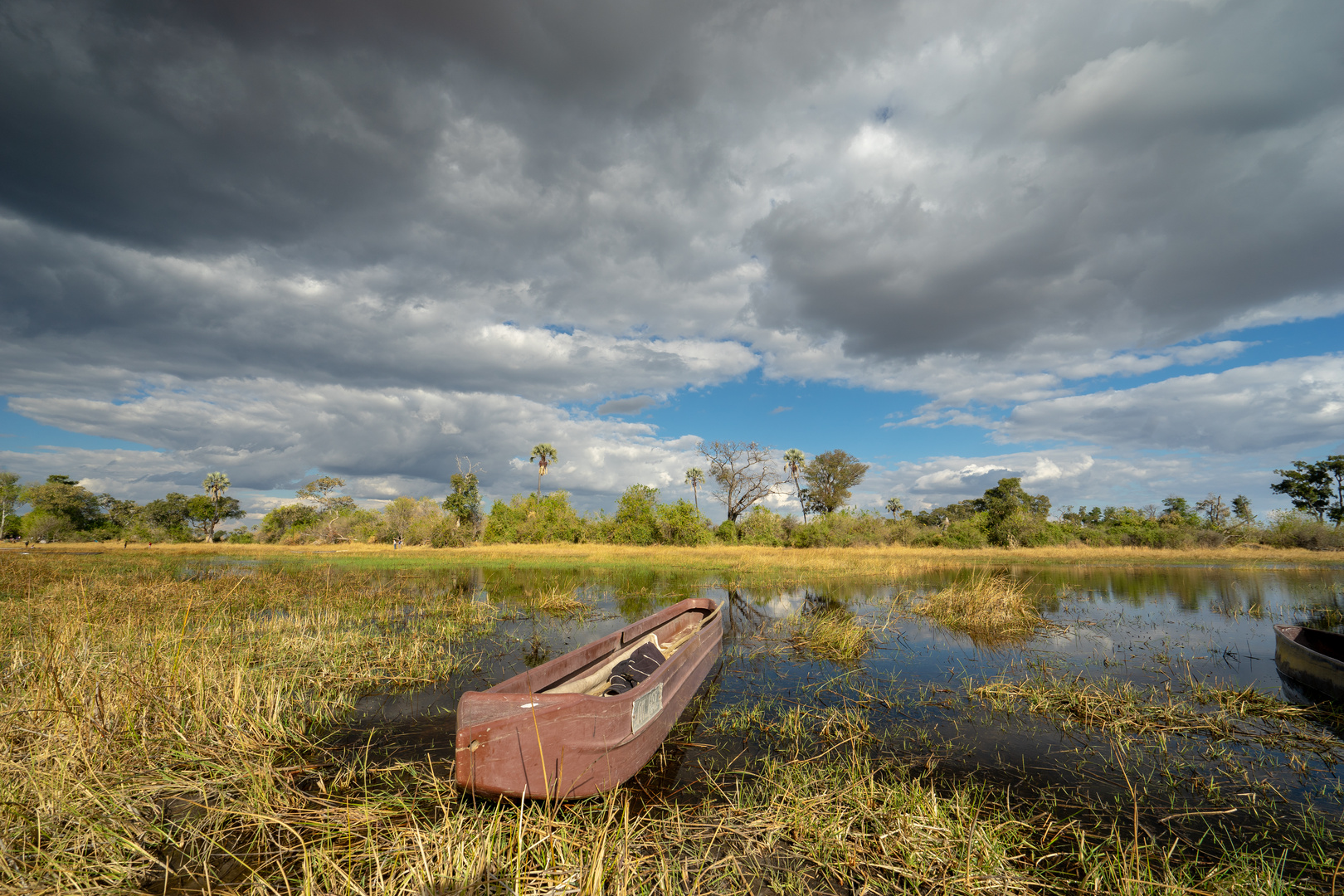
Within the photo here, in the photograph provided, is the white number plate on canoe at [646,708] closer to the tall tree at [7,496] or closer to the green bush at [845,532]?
the green bush at [845,532]

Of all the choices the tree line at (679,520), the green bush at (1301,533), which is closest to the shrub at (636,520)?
the tree line at (679,520)

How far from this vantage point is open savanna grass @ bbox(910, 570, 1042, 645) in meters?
15.6

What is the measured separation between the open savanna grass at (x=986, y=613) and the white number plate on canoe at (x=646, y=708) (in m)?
11.8

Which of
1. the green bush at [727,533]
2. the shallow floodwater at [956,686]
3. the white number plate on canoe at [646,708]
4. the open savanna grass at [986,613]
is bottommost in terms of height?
the shallow floodwater at [956,686]

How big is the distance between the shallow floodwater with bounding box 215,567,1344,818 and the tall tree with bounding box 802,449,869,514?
137ft

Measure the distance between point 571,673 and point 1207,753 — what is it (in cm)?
928

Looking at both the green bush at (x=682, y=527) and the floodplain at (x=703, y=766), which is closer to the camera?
the floodplain at (x=703, y=766)

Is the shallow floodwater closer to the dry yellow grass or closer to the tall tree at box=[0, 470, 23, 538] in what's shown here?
the dry yellow grass

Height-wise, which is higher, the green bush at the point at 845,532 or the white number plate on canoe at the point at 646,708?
the green bush at the point at 845,532

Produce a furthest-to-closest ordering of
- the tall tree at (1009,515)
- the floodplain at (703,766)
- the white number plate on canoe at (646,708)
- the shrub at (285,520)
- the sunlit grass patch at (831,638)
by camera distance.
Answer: the shrub at (285,520) → the tall tree at (1009,515) → the sunlit grass patch at (831,638) → the white number plate on canoe at (646,708) → the floodplain at (703,766)

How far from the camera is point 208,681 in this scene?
6.96 meters

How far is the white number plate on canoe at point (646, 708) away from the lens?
6.09 m

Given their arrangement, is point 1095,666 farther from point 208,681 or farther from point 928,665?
point 208,681

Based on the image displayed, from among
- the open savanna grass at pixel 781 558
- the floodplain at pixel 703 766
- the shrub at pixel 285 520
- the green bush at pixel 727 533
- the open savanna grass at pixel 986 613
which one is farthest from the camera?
the shrub at pixel 285 520
